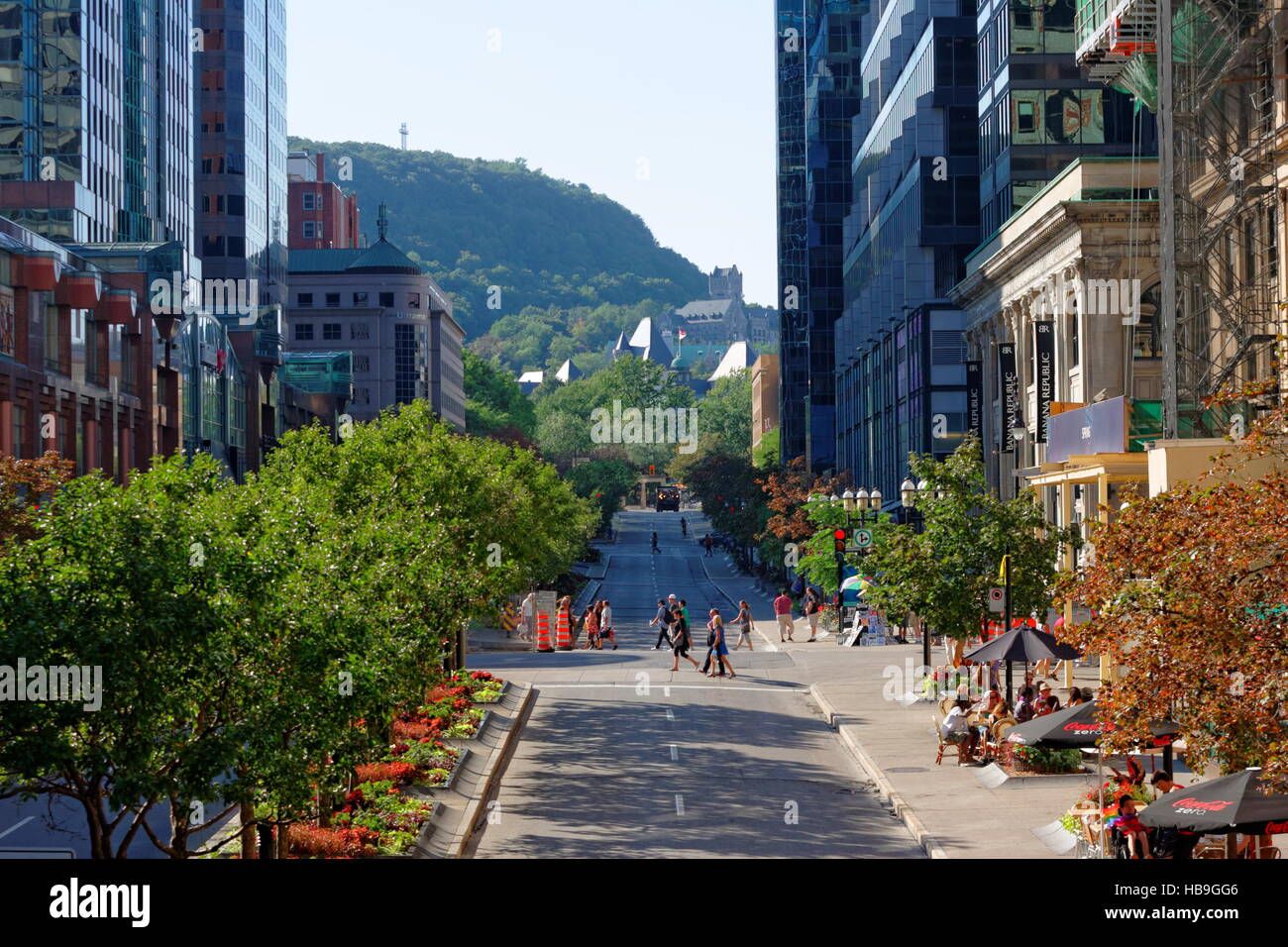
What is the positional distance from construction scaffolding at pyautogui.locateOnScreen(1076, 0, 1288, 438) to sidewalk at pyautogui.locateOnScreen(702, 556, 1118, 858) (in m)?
9.31

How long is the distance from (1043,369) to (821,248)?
68.4 m

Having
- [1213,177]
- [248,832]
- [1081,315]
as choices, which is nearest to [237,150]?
[1081,315]

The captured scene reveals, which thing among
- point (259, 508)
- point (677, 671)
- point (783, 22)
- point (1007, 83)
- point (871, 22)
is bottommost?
point (677, 671)

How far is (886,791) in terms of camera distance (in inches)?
1073

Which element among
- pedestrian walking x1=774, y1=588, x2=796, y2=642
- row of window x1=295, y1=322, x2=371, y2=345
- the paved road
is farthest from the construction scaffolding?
row of window x1=295, y1=322, x2=371, y2=345

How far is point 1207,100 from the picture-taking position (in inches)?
1752

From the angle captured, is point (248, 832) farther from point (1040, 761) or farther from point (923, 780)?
point (1040, 761)

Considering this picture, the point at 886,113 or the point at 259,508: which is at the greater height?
the point at 886,113

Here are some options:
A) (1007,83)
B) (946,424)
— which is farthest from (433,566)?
(946,424)

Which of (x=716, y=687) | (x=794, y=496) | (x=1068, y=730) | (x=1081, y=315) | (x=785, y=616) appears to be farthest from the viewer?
(x=794, y=496)

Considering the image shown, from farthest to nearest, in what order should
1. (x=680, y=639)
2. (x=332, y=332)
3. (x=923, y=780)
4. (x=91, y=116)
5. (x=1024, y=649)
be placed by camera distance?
1. (x=332, y=332)
2. (x=91, y=116)
3. (x=680, y=639)
4. (x=1024, y=649)
5. (x=923, y=780)

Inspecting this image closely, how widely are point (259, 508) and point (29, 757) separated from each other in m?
6.41
